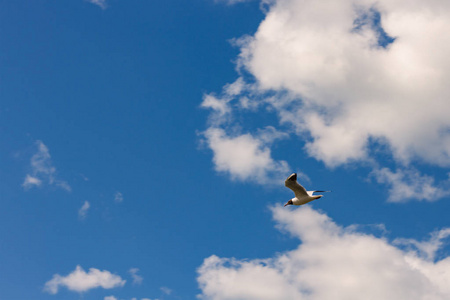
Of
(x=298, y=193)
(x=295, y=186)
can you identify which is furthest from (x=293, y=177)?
(x=298, y=193)

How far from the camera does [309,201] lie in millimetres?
87062

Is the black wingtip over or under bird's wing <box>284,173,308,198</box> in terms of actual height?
under

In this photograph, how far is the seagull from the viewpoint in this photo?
7831 centimetres

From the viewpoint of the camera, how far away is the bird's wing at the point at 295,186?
77.7 meters

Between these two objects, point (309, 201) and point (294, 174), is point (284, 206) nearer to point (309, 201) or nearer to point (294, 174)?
point (309, 201)

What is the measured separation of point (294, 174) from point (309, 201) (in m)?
12.6

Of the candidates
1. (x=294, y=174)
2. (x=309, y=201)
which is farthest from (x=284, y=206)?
(x=294, y=174)

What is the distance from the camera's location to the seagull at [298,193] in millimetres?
78312

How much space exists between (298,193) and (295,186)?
420 cm

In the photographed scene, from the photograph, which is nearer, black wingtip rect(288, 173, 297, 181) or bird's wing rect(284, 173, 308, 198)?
black wingtip rect(288, 173, 297, 181)

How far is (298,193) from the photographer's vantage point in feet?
277

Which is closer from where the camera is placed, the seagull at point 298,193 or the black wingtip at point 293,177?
the black wingtip at point 293,177

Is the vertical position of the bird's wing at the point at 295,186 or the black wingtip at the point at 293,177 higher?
the bird's wing at the point at 295,186

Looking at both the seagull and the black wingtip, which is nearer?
the black wingtip
